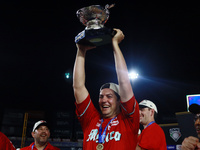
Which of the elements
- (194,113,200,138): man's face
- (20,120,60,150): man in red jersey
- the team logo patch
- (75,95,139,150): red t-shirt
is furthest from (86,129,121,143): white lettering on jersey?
the team logo patch

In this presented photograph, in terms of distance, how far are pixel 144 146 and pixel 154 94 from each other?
16.3 meters

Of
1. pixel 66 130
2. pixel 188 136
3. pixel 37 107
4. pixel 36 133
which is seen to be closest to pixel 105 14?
pixel 188 136

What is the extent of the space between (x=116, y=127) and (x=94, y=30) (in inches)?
40.3

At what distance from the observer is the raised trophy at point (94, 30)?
2.22 m

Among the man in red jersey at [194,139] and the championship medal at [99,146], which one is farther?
the championship medal at [99,146]

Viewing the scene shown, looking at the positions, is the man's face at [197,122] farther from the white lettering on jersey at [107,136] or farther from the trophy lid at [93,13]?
the trophy lid at [93,13]

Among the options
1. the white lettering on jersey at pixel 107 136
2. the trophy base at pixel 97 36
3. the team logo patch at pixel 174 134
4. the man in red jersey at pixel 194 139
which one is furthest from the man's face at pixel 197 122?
the team logo patch at pixel 174 134

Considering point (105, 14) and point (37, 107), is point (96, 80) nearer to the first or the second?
point (37, 107)

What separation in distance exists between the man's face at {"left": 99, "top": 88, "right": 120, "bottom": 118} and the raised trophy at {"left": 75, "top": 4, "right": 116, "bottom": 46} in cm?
56

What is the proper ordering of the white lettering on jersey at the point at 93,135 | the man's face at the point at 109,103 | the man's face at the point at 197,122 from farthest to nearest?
the man's face at the point at 109,103, the white lettering on jersey at the point at 93,135, the man's face at the point at 197,122

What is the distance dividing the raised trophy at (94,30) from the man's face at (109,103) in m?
0.56

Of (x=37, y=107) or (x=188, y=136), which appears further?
(x=37, y=107)

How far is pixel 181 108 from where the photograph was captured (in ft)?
51.8

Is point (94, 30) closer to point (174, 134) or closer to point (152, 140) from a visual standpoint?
point (152, 140)
